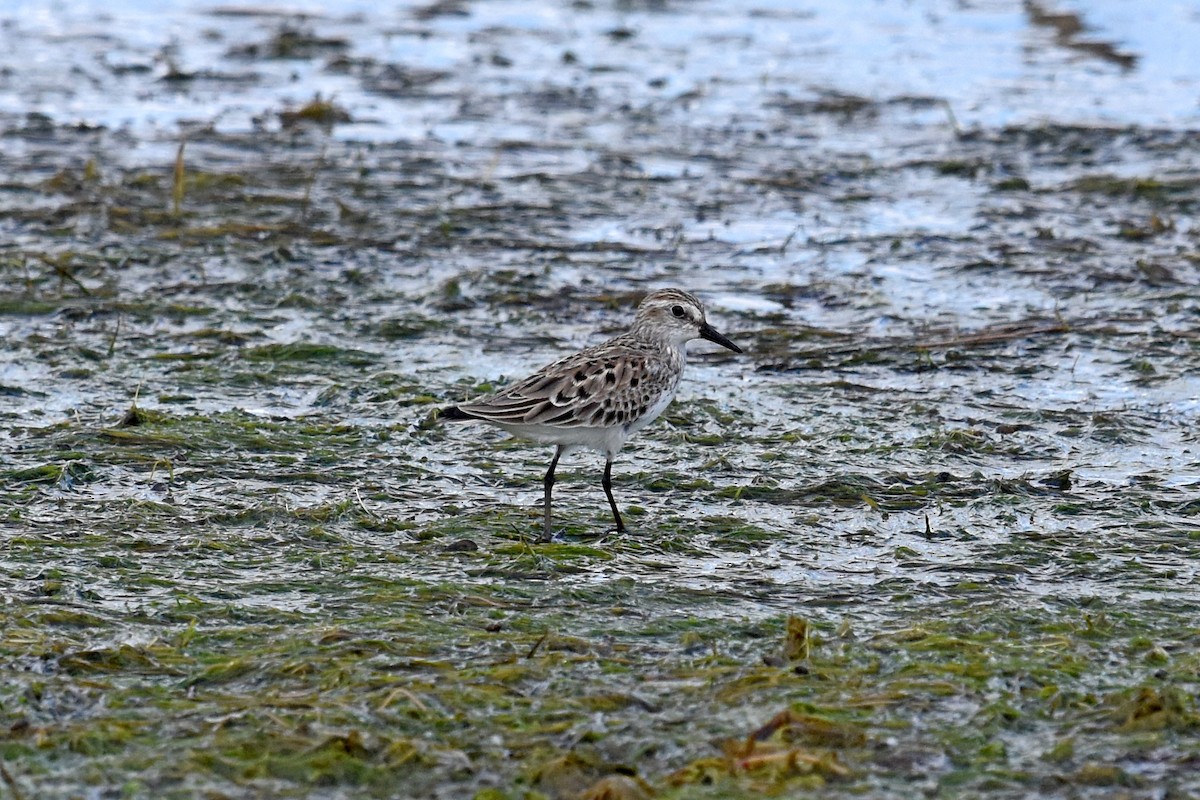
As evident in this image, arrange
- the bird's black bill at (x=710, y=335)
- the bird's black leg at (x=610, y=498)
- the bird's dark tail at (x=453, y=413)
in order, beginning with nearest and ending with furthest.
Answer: the bird's dark tail at (x=453, y=413) < the bird's black leg at (x=610, y=498) < the bird's black bill at (x=710, y=335)

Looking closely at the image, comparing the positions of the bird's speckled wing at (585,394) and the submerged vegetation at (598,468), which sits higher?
the bird's speckled wing at (585,394)

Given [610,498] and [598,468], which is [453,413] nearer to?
[610,498]

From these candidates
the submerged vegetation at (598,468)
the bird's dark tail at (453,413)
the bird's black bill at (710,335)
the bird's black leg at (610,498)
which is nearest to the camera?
the submerged vegetation at (598,468)

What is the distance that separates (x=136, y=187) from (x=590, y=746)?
312 inches

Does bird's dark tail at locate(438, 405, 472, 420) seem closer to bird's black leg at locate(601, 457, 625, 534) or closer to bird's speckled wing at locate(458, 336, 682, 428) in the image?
bird's speckled wing at locate(458, 336, 682, 428)

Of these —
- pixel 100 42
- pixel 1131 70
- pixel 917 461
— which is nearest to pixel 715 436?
pixel 917 461

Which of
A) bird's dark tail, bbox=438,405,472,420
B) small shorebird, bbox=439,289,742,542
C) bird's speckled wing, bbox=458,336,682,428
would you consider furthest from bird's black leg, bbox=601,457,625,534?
bird's dark tail, bbox=438,405,472,420

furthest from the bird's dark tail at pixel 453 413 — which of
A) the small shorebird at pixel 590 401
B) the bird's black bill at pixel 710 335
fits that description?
the bird's black bill at pixel 710 335

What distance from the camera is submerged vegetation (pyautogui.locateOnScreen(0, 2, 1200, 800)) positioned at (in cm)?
504

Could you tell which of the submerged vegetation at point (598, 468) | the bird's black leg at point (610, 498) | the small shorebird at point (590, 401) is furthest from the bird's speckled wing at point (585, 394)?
the submerged vegetation at point (598, 468)

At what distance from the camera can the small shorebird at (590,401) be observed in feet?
22.7

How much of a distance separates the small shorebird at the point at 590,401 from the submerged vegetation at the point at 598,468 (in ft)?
1.11

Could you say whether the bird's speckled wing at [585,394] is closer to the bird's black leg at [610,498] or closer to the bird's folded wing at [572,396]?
the bird's folded wing at [572,396]

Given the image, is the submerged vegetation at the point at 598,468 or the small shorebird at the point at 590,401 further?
the small shorebird at the point at 590,401
